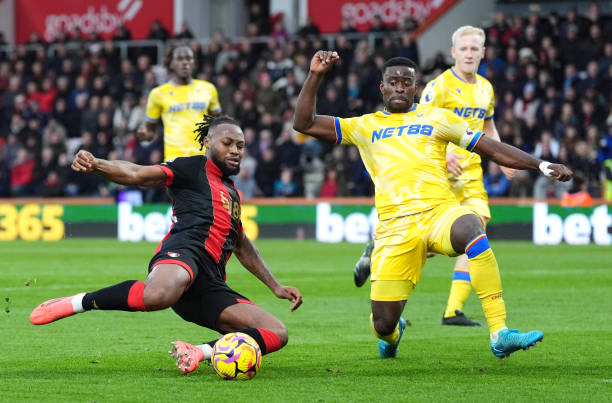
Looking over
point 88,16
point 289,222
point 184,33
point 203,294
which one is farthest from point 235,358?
point 88,16

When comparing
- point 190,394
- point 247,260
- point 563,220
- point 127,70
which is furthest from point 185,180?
point 127,70

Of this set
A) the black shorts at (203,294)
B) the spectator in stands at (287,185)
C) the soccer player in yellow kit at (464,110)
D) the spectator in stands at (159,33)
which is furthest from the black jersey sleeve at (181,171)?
the spectator in stands at (159,33)

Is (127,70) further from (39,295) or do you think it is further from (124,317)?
(124,317)

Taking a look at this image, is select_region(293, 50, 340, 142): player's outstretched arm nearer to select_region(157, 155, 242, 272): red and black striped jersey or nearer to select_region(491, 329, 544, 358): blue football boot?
select_region(157, 155, 242, 272): red and black striped jersey

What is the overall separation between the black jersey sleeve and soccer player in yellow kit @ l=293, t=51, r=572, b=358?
0.73 metres

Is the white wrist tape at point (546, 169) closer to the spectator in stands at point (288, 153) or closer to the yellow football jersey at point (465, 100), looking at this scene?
the yellow football jersey at point (465, 100)

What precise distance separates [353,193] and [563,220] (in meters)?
4.21

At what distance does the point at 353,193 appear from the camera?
70.0 ft

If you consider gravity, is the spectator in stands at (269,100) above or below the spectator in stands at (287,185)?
above

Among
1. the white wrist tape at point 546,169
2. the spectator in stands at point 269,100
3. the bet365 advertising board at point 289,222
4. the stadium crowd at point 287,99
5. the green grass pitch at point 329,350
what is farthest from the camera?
the spectator in stands at point 269,100

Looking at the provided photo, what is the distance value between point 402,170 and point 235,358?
1.74 meters

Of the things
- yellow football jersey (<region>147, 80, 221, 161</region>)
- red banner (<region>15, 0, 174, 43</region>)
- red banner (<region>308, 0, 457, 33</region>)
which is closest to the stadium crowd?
red banner (<region>308, 0, 457, 33</region>)

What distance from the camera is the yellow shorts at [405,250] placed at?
22.5ft

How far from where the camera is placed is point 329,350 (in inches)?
294
